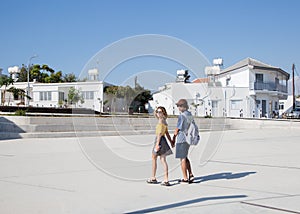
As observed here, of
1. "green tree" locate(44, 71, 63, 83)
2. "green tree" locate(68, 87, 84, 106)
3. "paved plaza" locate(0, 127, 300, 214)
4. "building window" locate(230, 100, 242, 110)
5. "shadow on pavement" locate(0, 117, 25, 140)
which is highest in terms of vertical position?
"green tree" locate(44, 71, 63, 83)

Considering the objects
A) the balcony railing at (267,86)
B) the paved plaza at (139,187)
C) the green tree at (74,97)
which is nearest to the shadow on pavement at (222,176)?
the paved plaza at (139,187)

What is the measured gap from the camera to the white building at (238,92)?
1652 inches

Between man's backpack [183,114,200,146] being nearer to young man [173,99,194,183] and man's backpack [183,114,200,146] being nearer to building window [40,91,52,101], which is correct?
young man [173,99,194,183]

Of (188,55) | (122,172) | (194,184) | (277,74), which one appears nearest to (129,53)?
(188,55)

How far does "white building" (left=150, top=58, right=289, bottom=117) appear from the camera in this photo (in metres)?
42.0

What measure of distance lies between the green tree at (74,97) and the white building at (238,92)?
1220 centimetres

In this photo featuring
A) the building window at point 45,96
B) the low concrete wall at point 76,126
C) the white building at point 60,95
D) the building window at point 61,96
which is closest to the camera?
the low concrete wall at point 76,126

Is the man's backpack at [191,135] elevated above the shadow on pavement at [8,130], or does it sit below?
above

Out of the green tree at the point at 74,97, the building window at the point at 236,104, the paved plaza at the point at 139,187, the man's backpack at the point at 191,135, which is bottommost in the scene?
the paved plaza at the point at 139,187

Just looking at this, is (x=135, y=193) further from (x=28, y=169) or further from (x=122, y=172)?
(x=28, y=169)

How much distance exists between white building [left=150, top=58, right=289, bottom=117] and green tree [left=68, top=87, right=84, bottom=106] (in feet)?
40.0

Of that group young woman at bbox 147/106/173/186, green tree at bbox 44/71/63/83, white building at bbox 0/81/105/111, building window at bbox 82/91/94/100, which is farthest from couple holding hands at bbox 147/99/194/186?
green tree at bbox 44/71/63/83

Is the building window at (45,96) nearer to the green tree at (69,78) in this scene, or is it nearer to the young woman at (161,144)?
the green tree at (69,78)

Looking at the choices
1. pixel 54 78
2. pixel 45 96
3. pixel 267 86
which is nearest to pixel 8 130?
pixel 45 96
